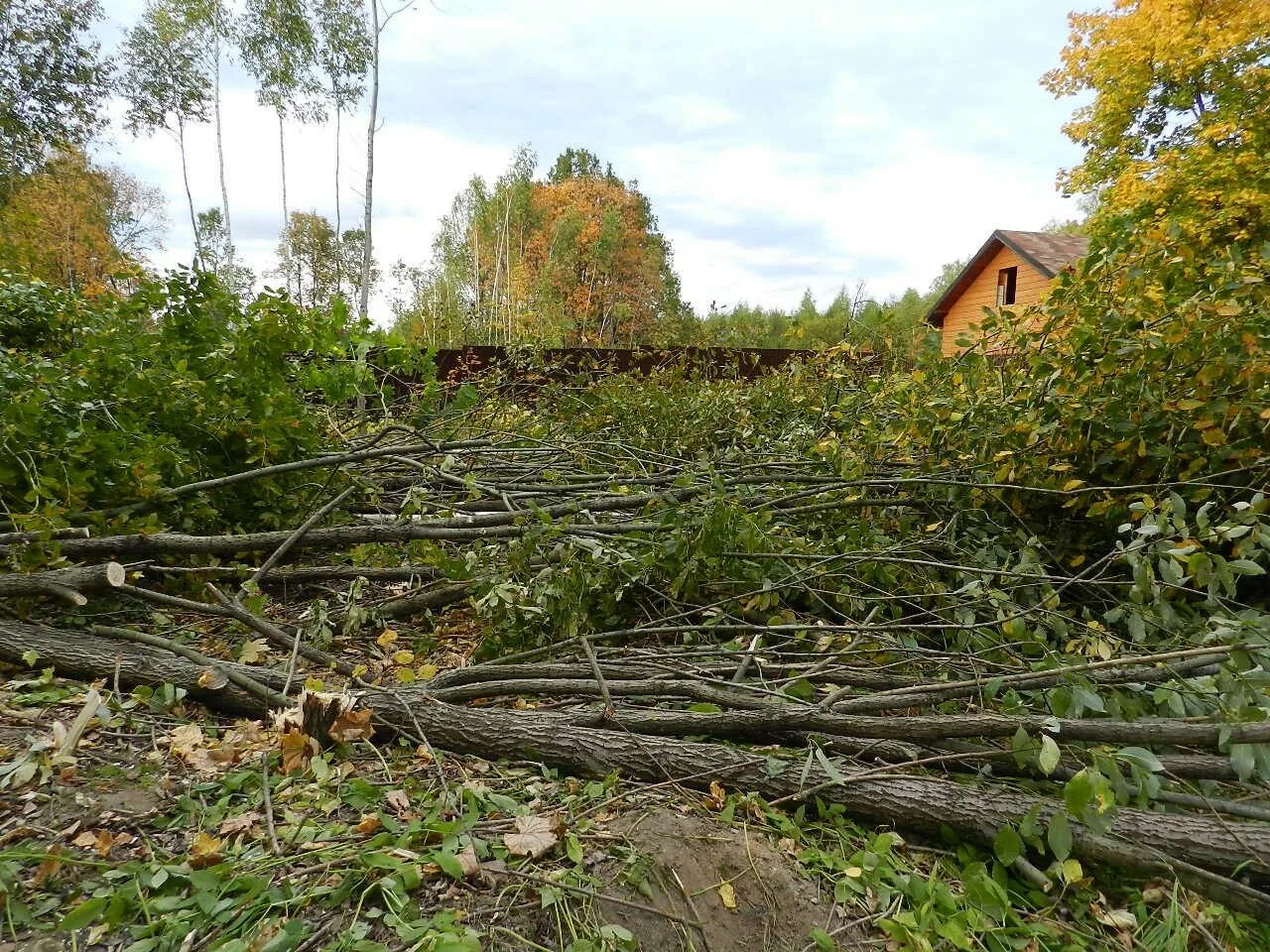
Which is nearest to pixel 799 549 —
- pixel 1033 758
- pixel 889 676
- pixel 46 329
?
pixel 889 676

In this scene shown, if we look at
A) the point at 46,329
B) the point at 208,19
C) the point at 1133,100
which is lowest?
the point at 46,329

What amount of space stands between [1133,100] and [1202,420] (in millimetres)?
15637

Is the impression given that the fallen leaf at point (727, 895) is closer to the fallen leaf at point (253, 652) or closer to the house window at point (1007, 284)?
the fallen leaf at point (253, 652)

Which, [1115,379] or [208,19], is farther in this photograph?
[208,19]

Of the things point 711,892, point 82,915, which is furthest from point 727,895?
point 82,915

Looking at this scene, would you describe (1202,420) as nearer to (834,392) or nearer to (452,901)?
(834,392)

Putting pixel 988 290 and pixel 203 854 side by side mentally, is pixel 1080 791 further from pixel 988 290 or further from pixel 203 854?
pixel 988 290

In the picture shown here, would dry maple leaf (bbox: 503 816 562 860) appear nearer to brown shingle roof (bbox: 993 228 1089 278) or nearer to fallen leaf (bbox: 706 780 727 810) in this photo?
fallen leaf (bbox: 706 780 727 810)

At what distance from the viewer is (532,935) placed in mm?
1252

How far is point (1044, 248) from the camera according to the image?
18.1m

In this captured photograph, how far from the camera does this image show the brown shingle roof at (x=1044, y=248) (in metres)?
16.8

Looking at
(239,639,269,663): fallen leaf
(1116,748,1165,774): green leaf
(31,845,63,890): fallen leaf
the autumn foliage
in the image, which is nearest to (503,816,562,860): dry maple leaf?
(31,845,63,890): fallen leaf

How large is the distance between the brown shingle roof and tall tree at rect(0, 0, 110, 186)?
23749mm

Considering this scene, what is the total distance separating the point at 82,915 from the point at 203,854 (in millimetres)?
208
